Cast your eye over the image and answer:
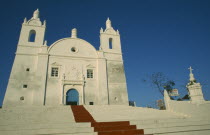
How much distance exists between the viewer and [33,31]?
22562 mm

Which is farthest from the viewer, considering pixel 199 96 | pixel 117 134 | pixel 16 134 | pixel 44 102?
pixel 44 102

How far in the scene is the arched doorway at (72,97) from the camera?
1944 cm

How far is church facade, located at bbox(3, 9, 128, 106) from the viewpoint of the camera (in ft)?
59.6

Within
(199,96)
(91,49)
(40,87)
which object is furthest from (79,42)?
(199,96)

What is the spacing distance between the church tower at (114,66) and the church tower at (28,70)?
8935 millimetres

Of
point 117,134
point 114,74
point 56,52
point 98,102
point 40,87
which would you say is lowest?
point 117,134

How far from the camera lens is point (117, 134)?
7.14m

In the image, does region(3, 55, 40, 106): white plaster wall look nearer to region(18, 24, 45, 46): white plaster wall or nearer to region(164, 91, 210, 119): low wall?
region(18, 24, 45, 46): white plaster wall

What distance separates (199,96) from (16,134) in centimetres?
1472

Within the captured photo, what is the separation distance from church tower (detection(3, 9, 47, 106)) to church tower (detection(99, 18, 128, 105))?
352 inches

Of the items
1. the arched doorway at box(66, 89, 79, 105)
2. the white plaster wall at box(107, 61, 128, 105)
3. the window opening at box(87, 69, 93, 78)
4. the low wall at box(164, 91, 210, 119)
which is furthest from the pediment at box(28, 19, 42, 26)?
the low wall at box(164, 91, 210, 119)

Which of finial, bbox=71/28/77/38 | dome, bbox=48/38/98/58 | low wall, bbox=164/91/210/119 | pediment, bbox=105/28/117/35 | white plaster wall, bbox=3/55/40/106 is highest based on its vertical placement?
pediment, bbox=105/28/117/35

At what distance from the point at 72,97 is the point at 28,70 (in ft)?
21.7

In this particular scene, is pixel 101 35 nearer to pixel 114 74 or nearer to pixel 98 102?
pixel 114 74
